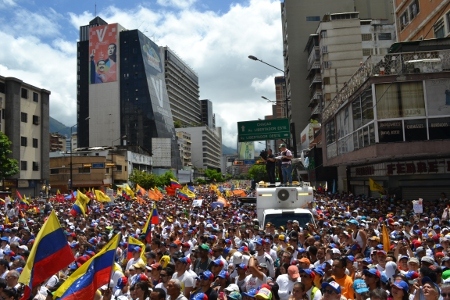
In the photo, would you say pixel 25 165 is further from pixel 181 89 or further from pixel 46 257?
pixel 181 89

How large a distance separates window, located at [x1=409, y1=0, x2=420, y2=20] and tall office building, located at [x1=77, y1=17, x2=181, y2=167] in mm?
89757

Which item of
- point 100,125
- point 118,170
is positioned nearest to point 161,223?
point 118,170

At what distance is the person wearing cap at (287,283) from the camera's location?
254 inches

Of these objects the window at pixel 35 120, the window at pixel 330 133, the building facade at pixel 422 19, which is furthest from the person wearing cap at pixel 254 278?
the window at pixel 35 120

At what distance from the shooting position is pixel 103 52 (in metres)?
120

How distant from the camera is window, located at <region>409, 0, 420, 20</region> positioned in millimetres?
29078

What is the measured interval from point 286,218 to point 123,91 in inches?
4386

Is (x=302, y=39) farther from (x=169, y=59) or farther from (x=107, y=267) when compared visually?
(x=169, y=59)

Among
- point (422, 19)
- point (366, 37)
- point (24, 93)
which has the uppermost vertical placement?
point (366, 37)

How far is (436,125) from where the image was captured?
1927cm

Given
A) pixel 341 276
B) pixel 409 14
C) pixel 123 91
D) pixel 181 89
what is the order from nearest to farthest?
pixel 341 276
pixel 409 14
pixel 123 91
pixel 181 89

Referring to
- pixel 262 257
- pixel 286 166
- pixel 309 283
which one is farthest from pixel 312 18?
A: pixel 309 283

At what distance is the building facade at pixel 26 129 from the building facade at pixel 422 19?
126 ft

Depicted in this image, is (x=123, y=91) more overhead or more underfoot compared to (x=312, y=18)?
more overhead
